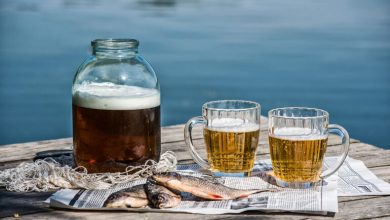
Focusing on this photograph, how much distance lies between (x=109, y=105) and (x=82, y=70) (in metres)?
0.13

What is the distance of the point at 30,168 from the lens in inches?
81.7

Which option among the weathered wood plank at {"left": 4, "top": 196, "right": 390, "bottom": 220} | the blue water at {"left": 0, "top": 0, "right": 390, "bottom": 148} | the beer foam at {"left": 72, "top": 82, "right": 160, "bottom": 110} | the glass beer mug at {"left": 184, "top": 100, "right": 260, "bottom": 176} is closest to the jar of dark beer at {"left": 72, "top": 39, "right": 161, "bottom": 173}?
the beer foam at {"left": 72, "top": 82, "right": 160, "bottom": 110}

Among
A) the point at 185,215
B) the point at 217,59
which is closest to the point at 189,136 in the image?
the point at 185,215

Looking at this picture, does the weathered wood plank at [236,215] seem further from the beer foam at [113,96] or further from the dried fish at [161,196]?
the beer foam at [113,96]

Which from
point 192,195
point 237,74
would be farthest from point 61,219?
point 237,74

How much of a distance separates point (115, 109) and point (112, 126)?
0.04m

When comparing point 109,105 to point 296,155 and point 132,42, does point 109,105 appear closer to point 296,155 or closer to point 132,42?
point 132,42

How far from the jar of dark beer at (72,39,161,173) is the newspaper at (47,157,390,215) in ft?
0.31

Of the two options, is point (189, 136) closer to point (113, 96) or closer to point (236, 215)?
point (113, 96)

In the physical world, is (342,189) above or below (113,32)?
above

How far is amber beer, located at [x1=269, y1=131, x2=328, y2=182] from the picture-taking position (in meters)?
1.89

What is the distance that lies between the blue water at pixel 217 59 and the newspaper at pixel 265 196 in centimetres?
364

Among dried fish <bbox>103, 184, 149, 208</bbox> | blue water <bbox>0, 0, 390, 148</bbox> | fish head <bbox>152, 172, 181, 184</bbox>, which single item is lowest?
blue water <bbox>0, 0, 390, 148</bbox>

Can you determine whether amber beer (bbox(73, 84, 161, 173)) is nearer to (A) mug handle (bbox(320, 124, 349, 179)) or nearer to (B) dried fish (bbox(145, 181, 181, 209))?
(B) dried fish (bbox(145, 181, 181, 209))
